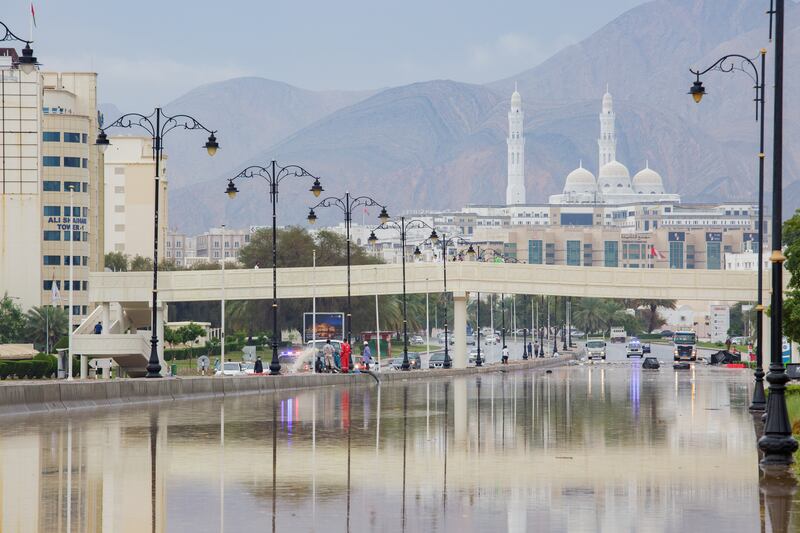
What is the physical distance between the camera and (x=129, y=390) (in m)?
35.8

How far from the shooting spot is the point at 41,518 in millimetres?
14508

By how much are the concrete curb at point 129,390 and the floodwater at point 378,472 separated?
89 cm

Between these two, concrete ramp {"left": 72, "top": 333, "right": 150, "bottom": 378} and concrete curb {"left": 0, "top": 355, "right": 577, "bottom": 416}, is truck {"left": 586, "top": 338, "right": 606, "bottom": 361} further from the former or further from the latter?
concrete curb {"left": 0, "top": 355, "right": 577, "bottom": 416}

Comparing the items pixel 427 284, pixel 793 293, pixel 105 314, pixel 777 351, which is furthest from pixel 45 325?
pixel 777 351

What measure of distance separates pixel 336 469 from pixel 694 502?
5.25 meters

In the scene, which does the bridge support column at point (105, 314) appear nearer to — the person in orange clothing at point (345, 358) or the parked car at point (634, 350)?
the person in orange clothing at point (345, 358)

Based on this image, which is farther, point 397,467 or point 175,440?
point 175,440

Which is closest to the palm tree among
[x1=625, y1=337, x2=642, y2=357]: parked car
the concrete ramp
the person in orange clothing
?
the concrete ramp

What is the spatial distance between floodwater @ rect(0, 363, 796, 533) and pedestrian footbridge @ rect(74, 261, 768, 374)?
66.8 meters

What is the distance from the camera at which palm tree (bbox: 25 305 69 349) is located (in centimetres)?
12962

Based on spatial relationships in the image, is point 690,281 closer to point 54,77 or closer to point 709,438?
point 709,438

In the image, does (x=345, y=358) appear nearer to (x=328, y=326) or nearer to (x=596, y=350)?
(x=328, y=326)

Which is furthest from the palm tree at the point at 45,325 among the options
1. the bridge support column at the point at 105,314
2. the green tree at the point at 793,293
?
the green tree at the point at 793,293

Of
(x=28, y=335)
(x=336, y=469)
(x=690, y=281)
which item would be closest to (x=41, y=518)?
(x=336, y=469)
